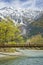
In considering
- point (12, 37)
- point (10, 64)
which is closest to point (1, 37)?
point (12, 37)

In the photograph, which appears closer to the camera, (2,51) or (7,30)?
(2,51)

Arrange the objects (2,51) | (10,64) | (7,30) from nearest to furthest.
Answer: (10,64) → (2,51) → (7,30)

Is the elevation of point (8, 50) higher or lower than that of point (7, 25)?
lower

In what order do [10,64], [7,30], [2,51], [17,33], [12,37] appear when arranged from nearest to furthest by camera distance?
1. [10,64]
2. [2,51]
3. [7,30]
4. [12,37]
5. [17,33]

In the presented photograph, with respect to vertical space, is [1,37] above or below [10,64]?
above

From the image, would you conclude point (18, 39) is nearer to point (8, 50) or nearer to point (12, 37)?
point (12, 37)

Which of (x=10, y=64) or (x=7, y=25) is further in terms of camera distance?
(x=7, y=25)

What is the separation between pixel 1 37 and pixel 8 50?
3886 millimetres

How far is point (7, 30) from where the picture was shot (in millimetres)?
64562

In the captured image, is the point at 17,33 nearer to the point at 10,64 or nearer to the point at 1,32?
the point at 1,32

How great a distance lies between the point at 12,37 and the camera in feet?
226

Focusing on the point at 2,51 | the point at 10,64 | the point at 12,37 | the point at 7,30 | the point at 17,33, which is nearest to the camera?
the point at 10,64

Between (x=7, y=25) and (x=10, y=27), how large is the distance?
96 cm

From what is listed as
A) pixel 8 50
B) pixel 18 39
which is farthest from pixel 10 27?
pixel 18 39
